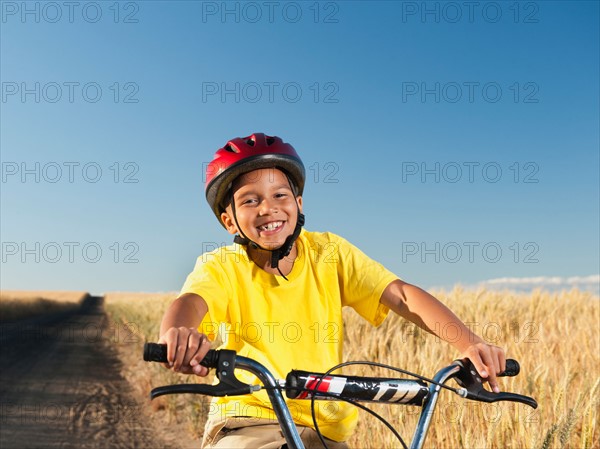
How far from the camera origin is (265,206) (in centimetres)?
279

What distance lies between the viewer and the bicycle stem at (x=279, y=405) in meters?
1.78

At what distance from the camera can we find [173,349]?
1.81m

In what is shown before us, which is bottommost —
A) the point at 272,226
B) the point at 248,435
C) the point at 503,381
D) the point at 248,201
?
the point at 248,435

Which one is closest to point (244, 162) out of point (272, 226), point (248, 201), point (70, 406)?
point (248, 201)

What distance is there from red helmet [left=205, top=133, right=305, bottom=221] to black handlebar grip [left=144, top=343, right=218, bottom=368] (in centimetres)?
122

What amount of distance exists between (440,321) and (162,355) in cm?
118

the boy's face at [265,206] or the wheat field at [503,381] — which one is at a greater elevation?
the boy's face at [265,206]

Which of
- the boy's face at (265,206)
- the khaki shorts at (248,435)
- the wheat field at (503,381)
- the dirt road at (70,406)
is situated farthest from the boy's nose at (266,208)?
the dirt road at (70,406)

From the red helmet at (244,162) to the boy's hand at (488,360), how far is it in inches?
48.8

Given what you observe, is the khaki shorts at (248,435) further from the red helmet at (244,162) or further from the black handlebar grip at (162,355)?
the red helmet at (244,162)

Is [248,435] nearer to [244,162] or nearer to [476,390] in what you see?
[476,390]

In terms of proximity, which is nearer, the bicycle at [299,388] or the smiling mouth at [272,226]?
the bicycle at [299,388]

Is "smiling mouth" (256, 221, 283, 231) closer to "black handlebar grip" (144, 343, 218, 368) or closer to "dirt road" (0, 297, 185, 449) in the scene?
"black handlebar grip" (144, 343, 218, 368)

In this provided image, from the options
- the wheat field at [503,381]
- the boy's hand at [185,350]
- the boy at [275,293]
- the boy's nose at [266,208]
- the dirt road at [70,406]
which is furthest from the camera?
the dirt road at [70,406]
